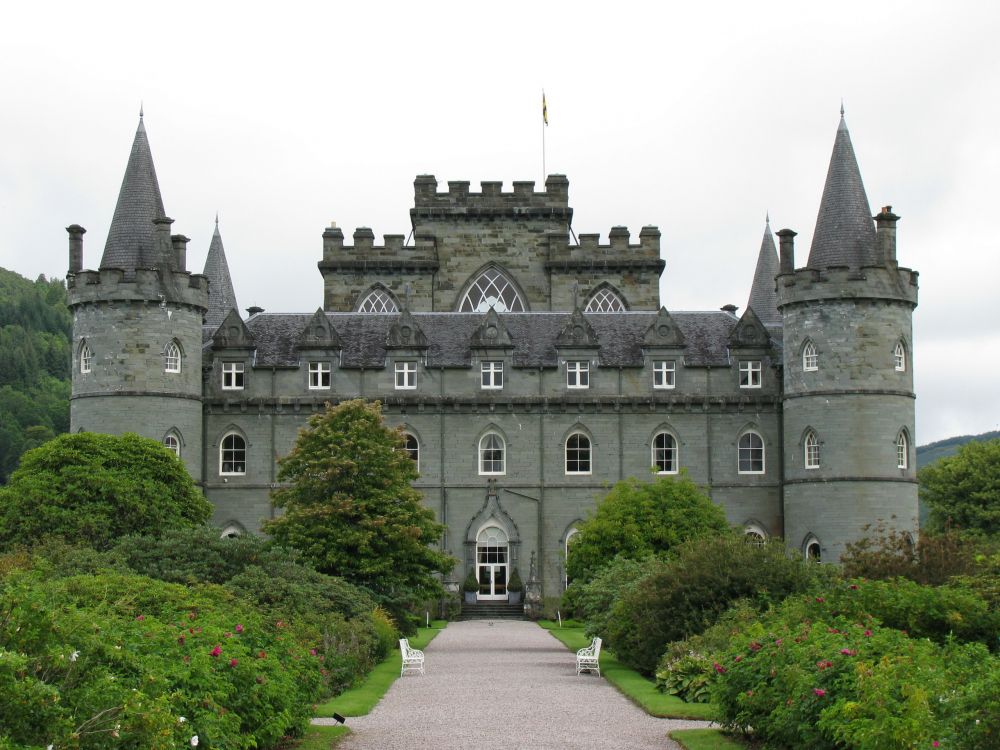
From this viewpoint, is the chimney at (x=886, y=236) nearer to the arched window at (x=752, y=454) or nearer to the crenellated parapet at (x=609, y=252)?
the arched window at (x=752, y=454)

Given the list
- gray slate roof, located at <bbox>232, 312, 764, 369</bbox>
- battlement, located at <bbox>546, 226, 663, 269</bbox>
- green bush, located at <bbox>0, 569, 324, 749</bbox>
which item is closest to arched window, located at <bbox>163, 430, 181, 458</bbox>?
gray slate roof, located at <bbox>232, 312, 764, 369</bbox>

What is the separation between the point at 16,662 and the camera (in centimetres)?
1293

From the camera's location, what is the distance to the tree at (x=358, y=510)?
41.9 metres

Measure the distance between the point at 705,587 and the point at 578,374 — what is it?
28758mm

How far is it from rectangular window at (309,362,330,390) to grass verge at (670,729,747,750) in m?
38.0

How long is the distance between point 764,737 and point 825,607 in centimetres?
582

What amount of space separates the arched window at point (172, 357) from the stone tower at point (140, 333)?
38 mm

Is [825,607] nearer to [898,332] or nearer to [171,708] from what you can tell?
[171,708]

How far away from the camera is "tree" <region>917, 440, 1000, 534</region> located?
6925cm

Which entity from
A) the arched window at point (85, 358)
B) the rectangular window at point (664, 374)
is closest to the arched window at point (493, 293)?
the rectangular window at point (664, 374)

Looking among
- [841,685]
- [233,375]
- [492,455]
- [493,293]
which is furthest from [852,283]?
[841,685]

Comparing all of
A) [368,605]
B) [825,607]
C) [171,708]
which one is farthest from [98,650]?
[368,605]

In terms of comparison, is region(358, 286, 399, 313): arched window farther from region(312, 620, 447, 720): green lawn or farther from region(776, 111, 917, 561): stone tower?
region(312, 620, 447, 720): green lawn

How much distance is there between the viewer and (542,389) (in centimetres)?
5853
